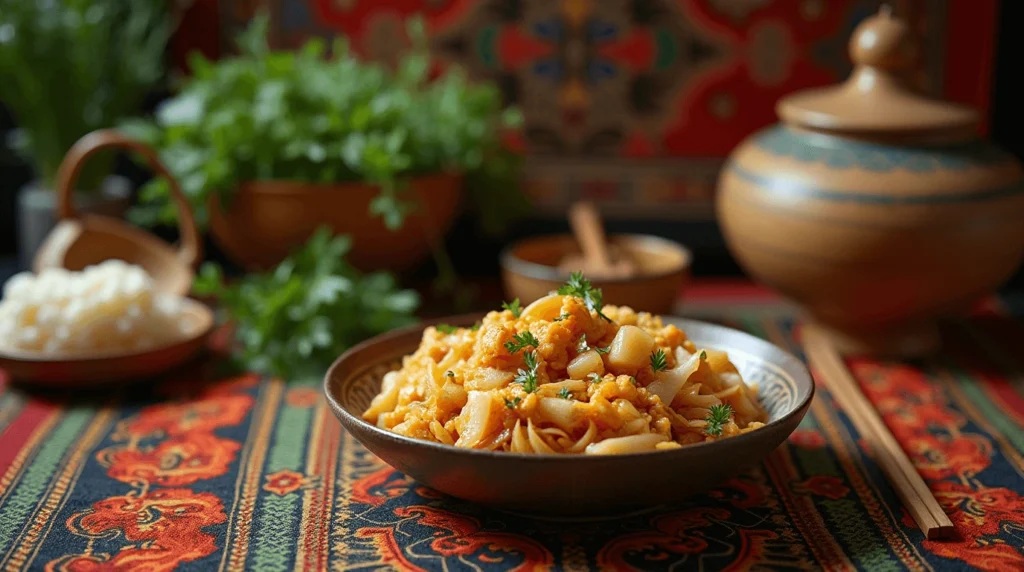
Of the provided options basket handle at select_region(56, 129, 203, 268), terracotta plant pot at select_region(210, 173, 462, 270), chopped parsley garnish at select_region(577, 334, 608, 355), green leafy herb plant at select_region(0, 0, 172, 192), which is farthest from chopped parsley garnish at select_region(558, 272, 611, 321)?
green leafy herb plant at select_region(0, 0, 172, 192)

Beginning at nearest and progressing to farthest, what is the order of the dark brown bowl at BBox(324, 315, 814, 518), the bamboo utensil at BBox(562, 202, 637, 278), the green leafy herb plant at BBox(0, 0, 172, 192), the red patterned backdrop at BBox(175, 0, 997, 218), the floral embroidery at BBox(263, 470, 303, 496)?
the dark brown bowl at BBox(324, 315, 814, 518) → the floral embroidery at BBox(263, 470, 303, 496) → the bamboo utensil at BBox(562, 202, 637, 278) → the green leafy herb plant at BBox(0, 0, 172, 192) → the red patterned backdrop at BBox(175, 0, 997, 218)

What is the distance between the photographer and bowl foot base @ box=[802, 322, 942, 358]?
1747 mm

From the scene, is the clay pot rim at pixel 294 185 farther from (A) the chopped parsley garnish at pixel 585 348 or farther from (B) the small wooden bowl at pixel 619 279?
(A) the chopped parsley garnish at pixel 585 348

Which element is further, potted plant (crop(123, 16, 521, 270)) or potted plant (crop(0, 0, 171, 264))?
potted plant (crop(0, 0, 171, 264))

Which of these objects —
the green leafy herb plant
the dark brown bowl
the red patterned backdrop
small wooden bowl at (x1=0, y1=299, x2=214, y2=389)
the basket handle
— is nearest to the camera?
the dark brown bowl

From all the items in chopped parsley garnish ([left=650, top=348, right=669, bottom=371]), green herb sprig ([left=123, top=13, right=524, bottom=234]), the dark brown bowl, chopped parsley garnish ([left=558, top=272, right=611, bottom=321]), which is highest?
green herb sprig ([left=123, top=13, right=524, bottom=234])

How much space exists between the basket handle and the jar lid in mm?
1031

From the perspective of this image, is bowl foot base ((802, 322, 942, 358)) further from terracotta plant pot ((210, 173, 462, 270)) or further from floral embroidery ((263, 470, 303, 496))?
floral embroidery ((263, 470, 303, 496))

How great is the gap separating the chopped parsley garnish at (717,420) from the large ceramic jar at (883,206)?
587mm

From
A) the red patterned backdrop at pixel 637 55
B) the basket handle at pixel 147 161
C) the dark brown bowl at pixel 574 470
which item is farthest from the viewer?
the red patterned backdrop at pixel 637 55

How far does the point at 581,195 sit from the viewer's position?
232 centimetres

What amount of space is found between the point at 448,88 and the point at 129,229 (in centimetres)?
64

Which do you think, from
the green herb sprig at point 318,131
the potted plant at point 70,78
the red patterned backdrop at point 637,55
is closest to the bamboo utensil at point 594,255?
the green herb sprig at point 318,131

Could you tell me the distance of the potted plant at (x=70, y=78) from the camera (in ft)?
6.55
